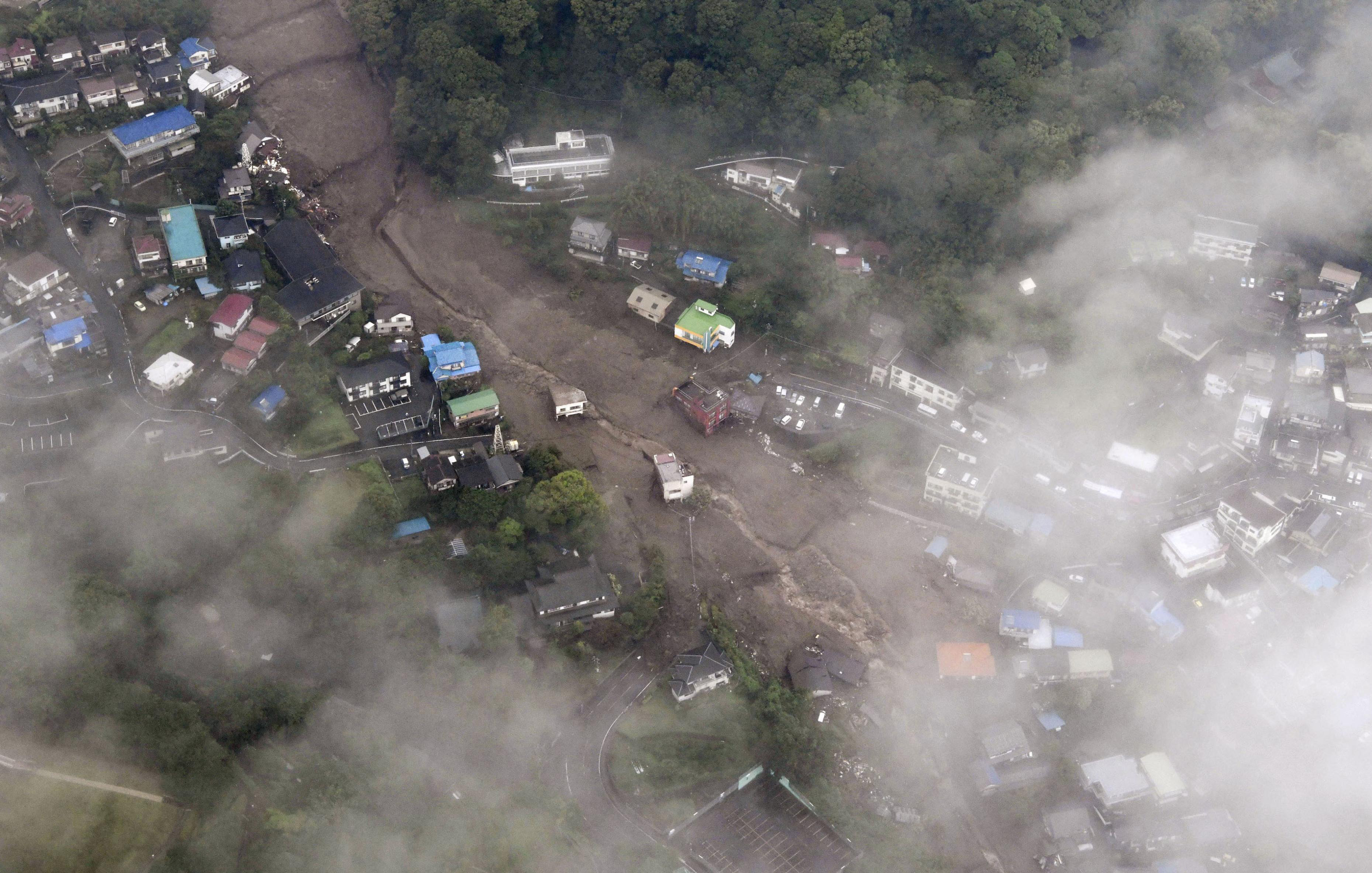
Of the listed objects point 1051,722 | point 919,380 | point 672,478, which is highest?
point 919,380

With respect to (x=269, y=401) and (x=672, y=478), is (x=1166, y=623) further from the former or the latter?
(x=269, y=401)

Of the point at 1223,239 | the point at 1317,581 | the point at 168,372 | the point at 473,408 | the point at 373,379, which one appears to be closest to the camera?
the point at 168,372

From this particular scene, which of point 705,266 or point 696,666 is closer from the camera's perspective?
point 696,666

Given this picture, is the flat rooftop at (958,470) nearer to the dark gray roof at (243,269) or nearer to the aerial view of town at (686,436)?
the aerial view of town at (686,436)

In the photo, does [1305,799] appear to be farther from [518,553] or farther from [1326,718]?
[518,553]

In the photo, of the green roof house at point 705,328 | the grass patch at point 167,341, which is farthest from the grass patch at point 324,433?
the green roof house at point 705,328

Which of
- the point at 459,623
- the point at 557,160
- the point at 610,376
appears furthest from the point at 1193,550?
the point at 557,160

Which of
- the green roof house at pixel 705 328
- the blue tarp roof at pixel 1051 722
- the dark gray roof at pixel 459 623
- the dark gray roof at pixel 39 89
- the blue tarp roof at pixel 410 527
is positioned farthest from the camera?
the green roof house at pixel 705 328
